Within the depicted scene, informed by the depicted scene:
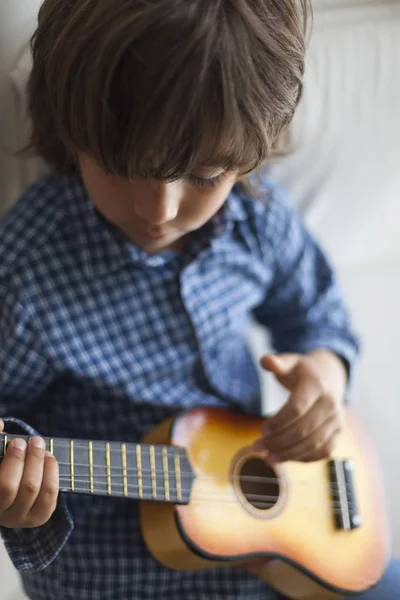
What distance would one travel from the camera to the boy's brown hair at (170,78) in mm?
497

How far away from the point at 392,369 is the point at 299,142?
37cm

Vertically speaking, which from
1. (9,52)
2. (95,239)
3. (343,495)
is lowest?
(343,495)

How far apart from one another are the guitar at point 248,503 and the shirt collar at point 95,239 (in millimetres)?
182

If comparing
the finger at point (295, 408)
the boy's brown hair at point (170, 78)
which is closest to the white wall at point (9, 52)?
the boy's brown hair at point (170, 78)

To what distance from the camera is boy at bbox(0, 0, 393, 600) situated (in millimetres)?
510

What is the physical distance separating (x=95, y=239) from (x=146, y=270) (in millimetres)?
66

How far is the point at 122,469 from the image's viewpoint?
2.21 feet

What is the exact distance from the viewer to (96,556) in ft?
2.56

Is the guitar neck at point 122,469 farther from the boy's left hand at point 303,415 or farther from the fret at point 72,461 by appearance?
the boy's left hand at point 303,415

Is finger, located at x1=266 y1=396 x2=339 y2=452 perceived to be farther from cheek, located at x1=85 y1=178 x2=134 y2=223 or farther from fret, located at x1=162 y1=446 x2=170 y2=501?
cheek, located at x1=85 y1=178 x2=134 y2=223

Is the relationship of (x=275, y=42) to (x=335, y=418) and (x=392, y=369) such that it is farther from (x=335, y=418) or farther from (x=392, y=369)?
(x=392, y=369)

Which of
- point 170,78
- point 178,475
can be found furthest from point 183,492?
point 170,78

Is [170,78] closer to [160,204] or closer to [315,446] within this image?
[160,204]

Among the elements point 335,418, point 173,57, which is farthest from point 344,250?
point 173,57
